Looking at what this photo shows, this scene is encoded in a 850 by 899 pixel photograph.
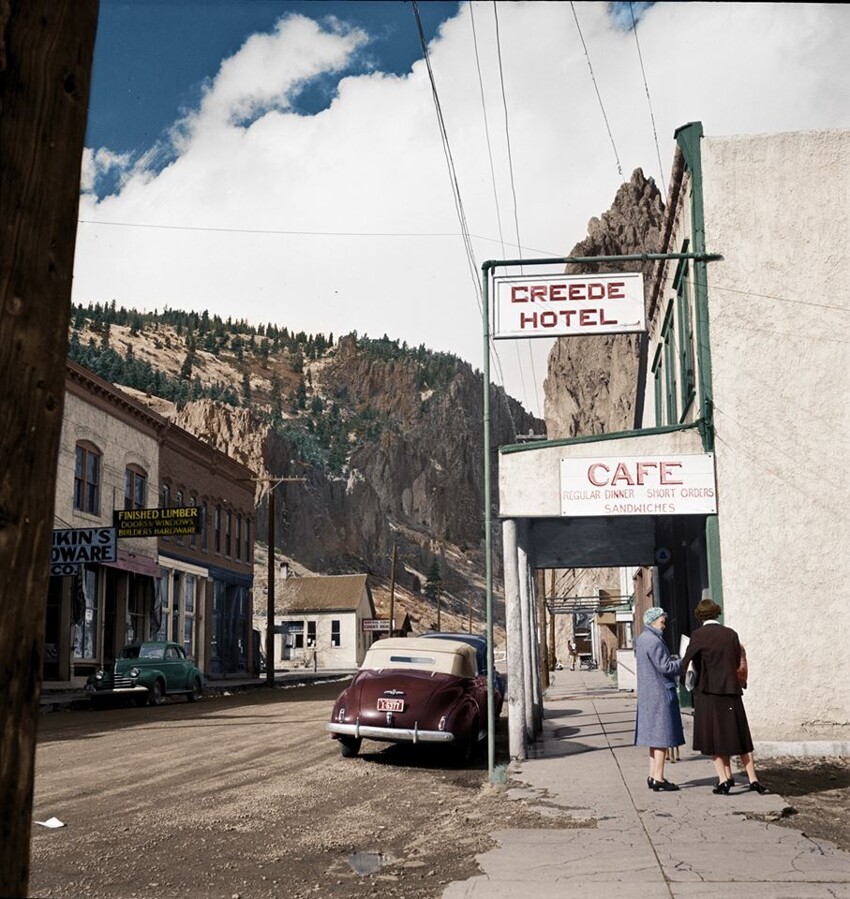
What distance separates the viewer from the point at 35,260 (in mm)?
2752

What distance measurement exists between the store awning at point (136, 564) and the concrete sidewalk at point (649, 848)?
25970 millimetres

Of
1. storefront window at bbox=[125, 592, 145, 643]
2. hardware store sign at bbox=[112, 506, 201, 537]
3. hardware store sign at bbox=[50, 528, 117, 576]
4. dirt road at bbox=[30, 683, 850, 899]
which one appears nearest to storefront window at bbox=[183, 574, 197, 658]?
storefront window at bbox=[125, 592, 145, 643]

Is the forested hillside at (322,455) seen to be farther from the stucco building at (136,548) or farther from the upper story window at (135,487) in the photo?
the upper story window at (135,487)

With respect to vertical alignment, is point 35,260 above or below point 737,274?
below

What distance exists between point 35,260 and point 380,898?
16.4 ft

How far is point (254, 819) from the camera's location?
9.37 meters

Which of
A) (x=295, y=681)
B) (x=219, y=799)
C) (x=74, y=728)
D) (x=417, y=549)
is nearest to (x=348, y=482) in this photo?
(x=417, y=549)

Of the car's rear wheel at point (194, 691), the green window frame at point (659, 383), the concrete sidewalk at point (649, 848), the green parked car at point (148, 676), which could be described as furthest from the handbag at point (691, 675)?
the car's rear wheel at point (194, 691)

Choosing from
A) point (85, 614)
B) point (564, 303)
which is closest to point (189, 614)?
point (85, 614)

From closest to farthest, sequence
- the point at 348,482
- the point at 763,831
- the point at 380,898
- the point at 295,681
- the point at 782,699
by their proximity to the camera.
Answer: the point at 380,898, the point at 763,831, the point at 782,699, the point at 295,681, the point at 348,482

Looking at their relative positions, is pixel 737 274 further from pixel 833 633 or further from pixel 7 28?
pixel 7 28

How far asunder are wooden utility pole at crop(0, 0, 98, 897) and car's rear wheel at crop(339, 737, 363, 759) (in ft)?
38.5

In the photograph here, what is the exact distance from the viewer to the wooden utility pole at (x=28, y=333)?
2.61m

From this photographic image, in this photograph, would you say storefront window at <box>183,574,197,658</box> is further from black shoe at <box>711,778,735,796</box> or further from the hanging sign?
black shoe at <box>711,778,735,796</box>
